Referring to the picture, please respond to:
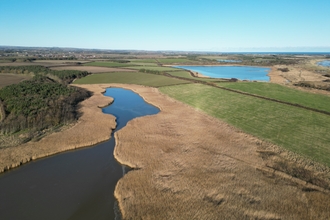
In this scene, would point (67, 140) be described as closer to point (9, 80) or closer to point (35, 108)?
point (35, 108)

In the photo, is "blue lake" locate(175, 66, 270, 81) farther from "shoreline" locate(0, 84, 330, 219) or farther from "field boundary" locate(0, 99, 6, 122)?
"field boundary" locate(0, 99, 6, 122)

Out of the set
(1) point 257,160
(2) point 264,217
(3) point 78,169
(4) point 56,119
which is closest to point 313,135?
(1) point 257,160

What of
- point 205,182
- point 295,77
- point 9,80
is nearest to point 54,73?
point 9,80

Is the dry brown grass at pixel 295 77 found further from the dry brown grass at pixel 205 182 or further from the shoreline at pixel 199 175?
the dry brown grass at pixel 205 182

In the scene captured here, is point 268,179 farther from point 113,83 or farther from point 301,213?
point 113,83

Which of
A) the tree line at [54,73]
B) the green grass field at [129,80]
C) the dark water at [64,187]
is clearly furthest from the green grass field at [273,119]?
the tree line at [54,73]
